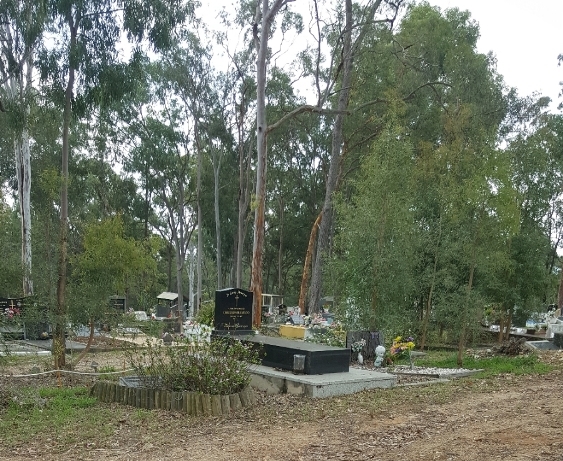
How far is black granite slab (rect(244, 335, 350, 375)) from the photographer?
1063 cm

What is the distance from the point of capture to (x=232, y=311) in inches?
541

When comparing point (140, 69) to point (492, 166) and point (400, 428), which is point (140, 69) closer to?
point (492, 166)

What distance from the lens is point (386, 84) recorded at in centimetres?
2725

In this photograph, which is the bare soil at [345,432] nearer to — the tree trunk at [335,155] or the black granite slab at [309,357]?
the black granite slab at [309,357]

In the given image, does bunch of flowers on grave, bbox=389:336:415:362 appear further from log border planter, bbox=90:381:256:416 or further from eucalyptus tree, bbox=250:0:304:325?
eucalyptus tree, bbox=250:0:304:325

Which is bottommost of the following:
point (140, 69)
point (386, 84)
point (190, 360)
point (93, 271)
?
point (190, 360)

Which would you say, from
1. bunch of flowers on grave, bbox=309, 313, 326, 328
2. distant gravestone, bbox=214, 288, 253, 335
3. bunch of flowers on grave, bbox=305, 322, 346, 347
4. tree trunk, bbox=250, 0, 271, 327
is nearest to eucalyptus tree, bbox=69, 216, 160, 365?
distant gravestone, bbox=214, 288, 253, 335

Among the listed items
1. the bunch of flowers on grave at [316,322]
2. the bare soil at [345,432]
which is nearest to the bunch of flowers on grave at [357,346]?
the bare soil at [345,432]

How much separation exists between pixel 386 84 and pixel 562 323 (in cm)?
1248

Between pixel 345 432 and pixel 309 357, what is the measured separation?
11.1ft

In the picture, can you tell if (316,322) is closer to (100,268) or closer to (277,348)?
(277,348)

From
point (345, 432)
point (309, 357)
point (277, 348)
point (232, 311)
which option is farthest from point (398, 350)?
point (345, 432)

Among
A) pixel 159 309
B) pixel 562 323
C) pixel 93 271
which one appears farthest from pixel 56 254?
pixel 159 309

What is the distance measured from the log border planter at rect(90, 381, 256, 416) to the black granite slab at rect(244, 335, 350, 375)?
1.86 metres
